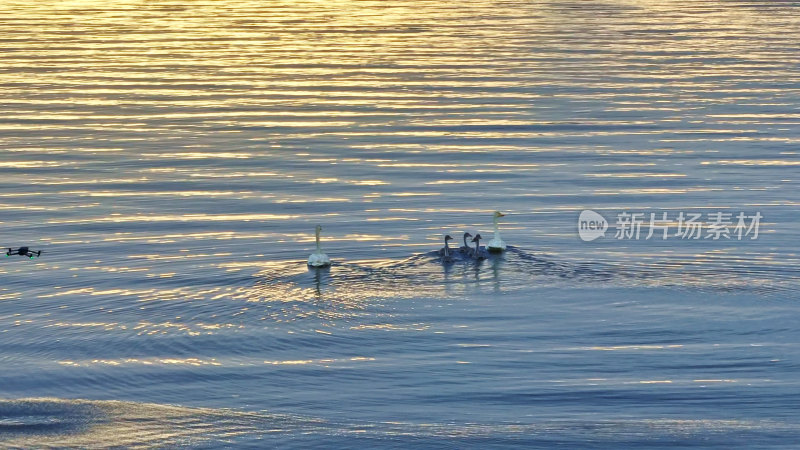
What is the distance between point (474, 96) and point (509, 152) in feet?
27.5

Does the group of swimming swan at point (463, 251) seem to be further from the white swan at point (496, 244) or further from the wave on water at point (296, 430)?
the wave on water at point (296, 430)

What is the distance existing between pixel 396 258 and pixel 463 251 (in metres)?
1.05

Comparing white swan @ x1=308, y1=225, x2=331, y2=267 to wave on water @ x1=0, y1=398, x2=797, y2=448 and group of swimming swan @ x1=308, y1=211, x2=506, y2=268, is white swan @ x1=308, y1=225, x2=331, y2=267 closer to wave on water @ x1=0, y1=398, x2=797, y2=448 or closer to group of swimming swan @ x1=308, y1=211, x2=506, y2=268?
group of swimming swan @ x1=308, y1=211, x2=506, y2=268

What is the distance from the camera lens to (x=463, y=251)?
21078mm

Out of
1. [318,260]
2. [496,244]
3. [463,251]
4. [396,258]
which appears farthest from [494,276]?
[318,260]

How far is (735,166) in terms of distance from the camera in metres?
28.3

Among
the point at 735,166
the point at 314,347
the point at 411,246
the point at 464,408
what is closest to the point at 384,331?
the point at 314,347

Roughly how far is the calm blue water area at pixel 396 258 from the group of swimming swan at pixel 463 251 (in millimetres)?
244

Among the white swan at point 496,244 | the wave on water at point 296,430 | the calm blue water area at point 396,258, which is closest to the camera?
the wave on water at point 296,430

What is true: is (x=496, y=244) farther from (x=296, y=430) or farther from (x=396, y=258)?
(x=296, y=430)

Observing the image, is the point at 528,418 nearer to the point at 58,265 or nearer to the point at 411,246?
the point at 411,246

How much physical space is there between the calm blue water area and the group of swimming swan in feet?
0.80

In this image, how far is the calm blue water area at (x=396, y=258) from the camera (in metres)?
15.4

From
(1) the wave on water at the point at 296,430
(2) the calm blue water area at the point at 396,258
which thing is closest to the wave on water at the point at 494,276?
(2) the calm blue water area at the point at 396,258
